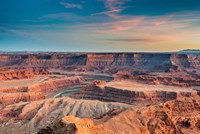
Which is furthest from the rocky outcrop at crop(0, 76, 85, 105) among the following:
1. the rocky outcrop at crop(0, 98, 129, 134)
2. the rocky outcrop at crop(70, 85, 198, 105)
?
the rocky outcrop at crop(70, 85, 198, 105)

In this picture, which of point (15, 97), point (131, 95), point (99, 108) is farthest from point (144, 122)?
point (15, 97)

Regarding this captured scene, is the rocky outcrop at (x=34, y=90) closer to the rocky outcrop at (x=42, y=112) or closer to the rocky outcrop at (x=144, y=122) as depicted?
the rocky outcrop at (x=42, y=112)

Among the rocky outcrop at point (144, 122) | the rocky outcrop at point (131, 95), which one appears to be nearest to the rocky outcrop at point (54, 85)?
the rocky outcrop at point (131, 95)

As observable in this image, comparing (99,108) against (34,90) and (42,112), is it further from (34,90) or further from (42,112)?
(34,90)

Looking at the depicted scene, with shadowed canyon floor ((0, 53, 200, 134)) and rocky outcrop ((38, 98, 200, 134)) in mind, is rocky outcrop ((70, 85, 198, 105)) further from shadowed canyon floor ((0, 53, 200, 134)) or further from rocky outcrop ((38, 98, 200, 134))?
rocky outcrop ((38, 98, 200, 134))

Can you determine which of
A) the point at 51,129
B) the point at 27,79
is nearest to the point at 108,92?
the point at 27,79

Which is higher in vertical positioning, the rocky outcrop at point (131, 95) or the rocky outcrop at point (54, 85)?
the rocky outcrop at point (131, 95)
